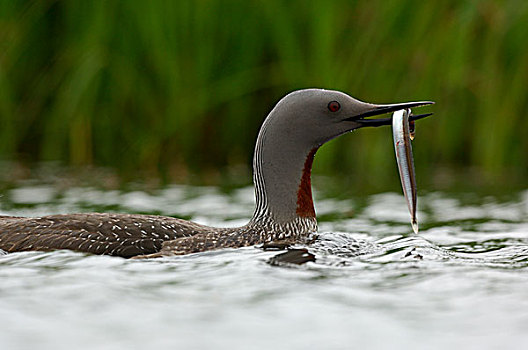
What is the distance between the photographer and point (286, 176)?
16.4 feet

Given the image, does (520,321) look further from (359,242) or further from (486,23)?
(486,23)

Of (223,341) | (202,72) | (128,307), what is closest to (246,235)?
(128,307)

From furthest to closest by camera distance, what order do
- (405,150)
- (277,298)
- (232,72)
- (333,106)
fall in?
(232,72) < (333,106) < (405,150) < (277,298)

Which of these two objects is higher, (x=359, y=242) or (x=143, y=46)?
(x=143, y=46)

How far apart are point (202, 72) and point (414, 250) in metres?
4.06

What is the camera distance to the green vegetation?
26.3 ft

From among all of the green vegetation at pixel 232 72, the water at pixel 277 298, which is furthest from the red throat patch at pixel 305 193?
the green vegetation at pixel 232 72

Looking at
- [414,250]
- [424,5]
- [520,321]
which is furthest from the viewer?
[424,5]

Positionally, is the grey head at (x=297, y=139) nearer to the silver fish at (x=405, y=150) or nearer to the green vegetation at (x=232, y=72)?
the silver fish at (x=405, y=150)

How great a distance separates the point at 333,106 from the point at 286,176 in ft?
1.54

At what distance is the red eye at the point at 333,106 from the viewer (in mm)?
4965

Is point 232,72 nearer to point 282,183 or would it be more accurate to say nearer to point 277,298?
point 282,183

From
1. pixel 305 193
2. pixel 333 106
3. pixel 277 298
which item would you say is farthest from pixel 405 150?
pixel 277 298

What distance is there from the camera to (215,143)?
345 inches
